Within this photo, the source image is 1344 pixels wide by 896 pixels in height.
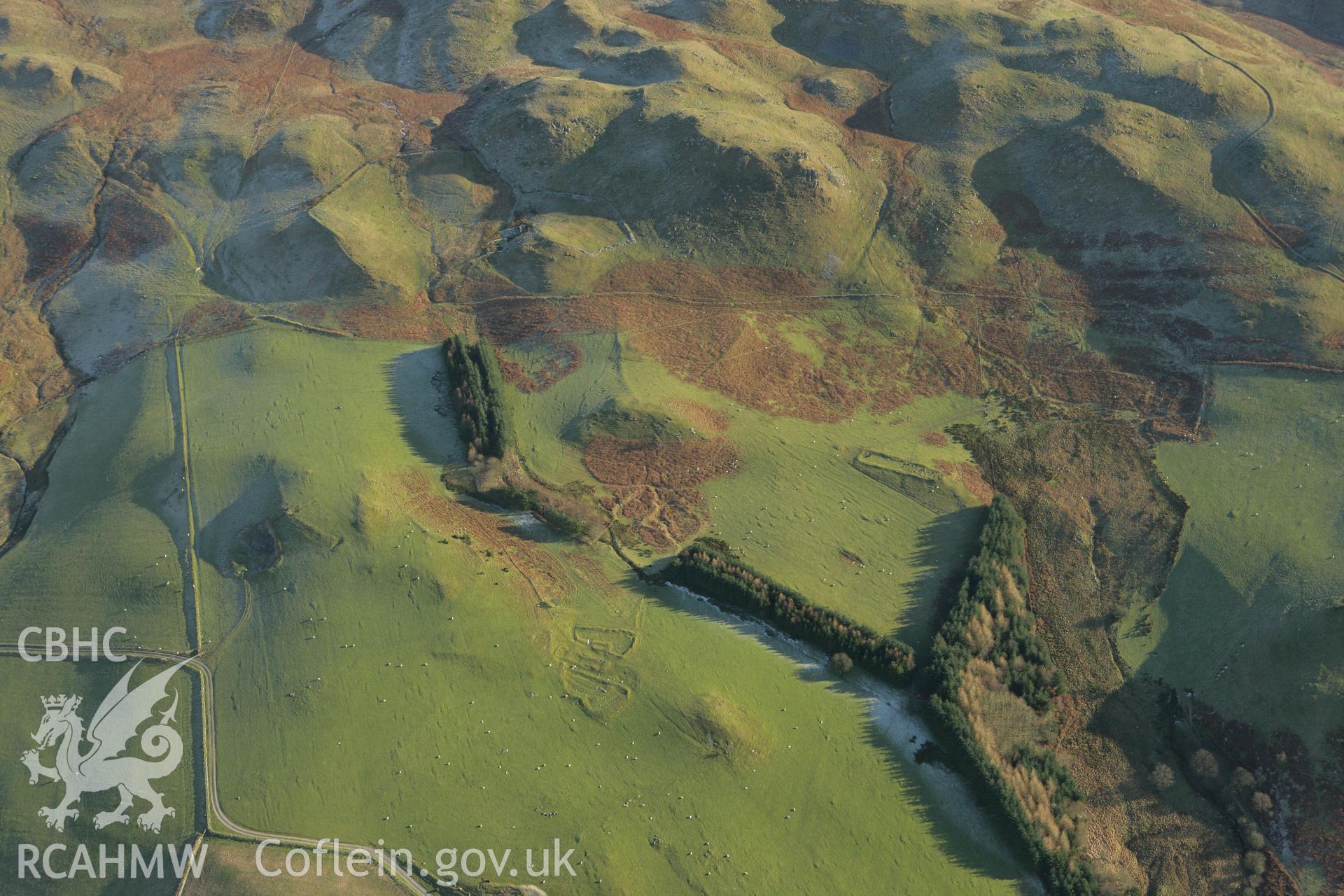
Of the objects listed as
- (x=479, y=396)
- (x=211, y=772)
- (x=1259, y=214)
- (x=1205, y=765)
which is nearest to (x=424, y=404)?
(x=479, y=396)

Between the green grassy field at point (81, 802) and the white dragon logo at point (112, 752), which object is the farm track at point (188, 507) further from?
the white dragon logo at point (112, 752)

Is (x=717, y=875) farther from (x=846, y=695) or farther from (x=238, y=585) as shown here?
(x=238, y=585)

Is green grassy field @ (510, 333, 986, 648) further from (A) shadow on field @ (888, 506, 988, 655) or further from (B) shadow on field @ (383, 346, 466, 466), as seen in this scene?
(B) shadow on field @ (383, 346, 466, 466)

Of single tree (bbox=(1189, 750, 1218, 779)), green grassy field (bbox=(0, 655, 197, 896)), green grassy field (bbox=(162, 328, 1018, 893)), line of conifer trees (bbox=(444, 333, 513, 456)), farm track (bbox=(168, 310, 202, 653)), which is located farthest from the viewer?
line of conifer trees (bbox=(444, 333, 513, 456))

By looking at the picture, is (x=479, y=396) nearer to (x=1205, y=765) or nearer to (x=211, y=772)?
(x=211, y=772)

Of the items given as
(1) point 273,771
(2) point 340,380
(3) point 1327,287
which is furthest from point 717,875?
(3) point 1327,287

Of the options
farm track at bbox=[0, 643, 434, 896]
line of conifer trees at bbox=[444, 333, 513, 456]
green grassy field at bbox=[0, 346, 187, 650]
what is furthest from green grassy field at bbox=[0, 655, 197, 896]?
line of conifer trees at bbox=[444, 333, 513, 456]

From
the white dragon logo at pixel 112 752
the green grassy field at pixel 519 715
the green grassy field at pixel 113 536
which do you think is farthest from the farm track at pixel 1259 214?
the white dragon logo at pixel 112 752
